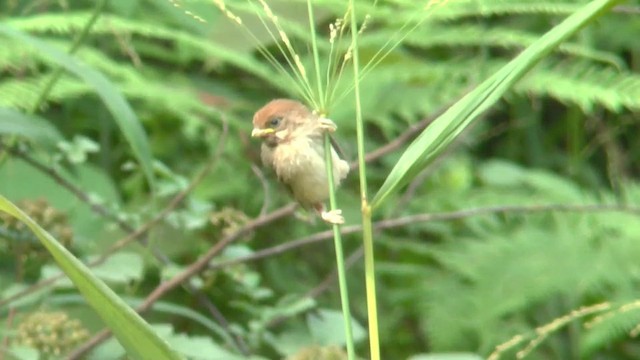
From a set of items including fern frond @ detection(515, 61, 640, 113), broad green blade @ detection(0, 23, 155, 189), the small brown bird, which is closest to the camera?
the small brown bird

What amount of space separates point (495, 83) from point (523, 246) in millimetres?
1730

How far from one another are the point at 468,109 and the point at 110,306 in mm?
305

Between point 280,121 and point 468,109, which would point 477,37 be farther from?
point 468,109

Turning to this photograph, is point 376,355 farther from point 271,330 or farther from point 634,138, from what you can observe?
point 634,138

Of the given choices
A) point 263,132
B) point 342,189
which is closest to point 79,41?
point 263,132

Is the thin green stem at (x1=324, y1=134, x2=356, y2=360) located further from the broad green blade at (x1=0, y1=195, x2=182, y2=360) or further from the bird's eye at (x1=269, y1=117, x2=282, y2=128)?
the bird's eye at (x1=269, y1=117, x2=282, y2=128)

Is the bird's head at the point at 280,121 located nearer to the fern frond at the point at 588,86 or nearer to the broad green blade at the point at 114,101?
the broad green blade at the point at 114,101

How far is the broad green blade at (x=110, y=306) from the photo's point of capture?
904 mm

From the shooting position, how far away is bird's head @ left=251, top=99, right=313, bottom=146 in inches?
50.0

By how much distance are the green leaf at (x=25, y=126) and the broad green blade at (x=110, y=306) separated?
609 millimetres

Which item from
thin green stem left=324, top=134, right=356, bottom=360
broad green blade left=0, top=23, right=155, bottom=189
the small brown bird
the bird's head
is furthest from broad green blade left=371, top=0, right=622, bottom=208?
broad green blade left=0, top=23, right=155, bottom=189

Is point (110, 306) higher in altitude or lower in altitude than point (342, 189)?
lower

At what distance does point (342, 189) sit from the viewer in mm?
2510

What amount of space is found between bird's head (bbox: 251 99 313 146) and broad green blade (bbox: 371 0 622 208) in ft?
1.02
